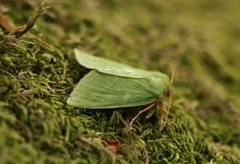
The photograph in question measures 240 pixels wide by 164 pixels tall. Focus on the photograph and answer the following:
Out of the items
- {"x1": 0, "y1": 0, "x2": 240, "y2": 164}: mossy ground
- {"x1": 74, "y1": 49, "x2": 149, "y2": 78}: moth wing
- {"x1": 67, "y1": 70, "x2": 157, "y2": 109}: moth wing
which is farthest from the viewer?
{"x1": 74, "y1": 49, "x2": 149, "y2": 78}: moth wing

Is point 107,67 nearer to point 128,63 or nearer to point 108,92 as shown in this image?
point 108,92

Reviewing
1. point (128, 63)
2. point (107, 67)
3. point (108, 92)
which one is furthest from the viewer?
point (128, 63)

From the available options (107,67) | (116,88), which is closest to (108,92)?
(116,88)

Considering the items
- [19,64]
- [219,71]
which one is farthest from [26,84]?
[219,71]

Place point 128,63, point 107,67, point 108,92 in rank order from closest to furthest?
point 108,92
point 107,67
point 128,63

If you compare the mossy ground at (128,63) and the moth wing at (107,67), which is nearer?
the mossy ground at (128,63)

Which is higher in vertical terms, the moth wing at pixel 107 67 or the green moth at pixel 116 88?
the moth wing at pixel 107 67
